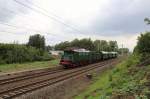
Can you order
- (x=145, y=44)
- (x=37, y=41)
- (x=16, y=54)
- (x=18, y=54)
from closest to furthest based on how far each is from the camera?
(x=145, y=44), (x=16, y=54), (x=18, y=54), (x=37, y=41)

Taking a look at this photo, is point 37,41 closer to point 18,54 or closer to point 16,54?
point 18,54

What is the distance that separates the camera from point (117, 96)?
9398 millimetres

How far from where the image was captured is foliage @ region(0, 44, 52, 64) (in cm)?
4626

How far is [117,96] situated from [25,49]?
1774 inches

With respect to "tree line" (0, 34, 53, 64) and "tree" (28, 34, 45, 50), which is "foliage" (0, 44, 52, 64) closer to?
"tree line" (0, 34, 53, 64)

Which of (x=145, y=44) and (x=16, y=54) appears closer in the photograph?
(x=145, y=44)

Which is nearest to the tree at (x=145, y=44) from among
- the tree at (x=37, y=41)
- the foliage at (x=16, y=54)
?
the foliage at (x=16, y=54)

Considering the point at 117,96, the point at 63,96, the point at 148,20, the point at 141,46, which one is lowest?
the point at 63,96

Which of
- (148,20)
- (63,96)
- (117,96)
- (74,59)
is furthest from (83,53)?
(117,96)

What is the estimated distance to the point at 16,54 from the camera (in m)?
48.5

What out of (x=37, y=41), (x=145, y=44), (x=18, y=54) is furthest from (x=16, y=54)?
(x=37, y=41)

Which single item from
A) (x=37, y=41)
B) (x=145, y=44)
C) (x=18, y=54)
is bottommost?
(x=18, y=54)

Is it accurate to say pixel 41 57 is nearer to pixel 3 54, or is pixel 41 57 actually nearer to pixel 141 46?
pixel 3 54

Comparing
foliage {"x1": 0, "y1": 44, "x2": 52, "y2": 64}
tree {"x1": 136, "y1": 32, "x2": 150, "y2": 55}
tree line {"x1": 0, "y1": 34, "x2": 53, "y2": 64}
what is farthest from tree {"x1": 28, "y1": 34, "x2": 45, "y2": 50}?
tree {"x1": 136, "y1": 32, "x2": 150, "y2": 55}
